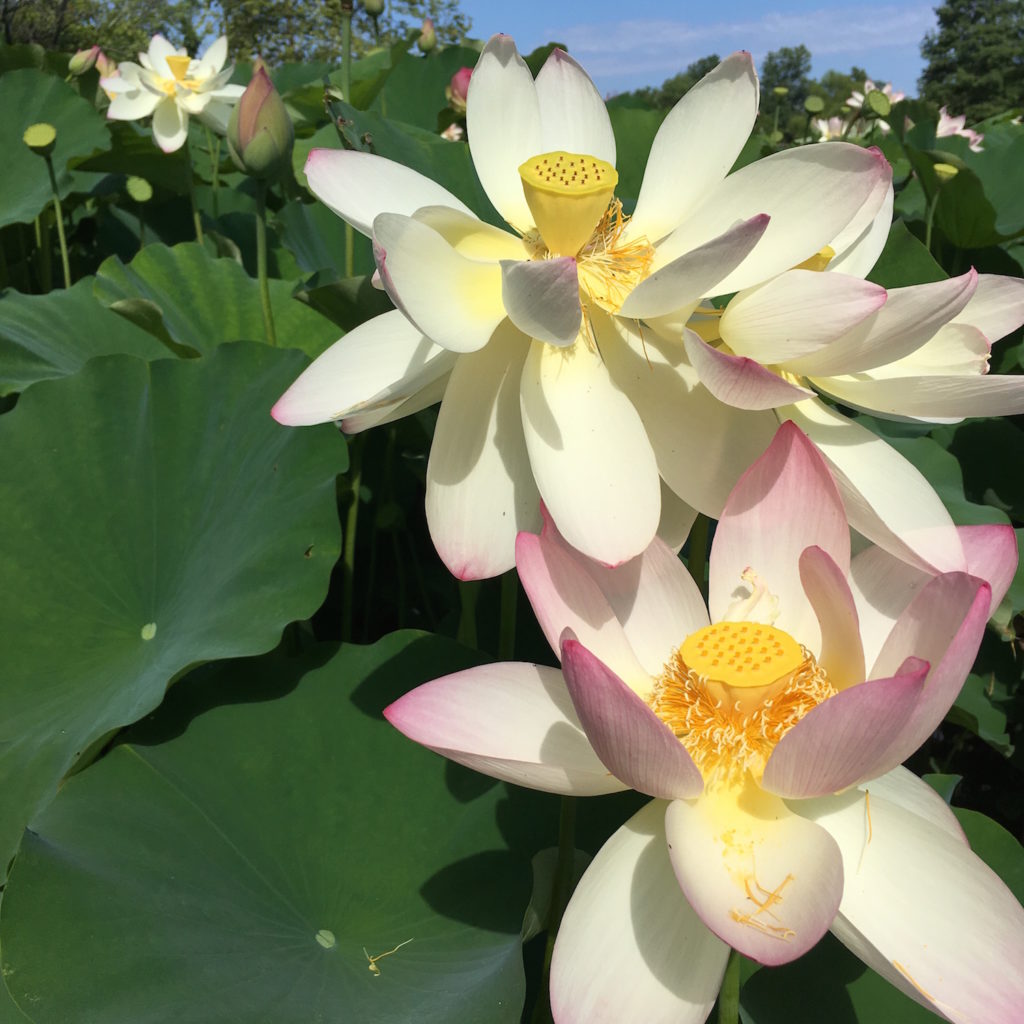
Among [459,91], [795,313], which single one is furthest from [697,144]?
[459,91]

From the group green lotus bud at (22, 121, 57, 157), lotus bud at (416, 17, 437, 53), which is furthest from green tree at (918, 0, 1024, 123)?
green lotus bud at (22, 121, 57, 157)

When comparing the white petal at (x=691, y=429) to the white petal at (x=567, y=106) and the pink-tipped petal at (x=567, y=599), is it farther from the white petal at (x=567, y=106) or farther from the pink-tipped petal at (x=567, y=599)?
the white petal at (x=567, y=106)

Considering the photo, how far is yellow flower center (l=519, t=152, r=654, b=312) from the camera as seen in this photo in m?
0.67

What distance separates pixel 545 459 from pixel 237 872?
0.51m

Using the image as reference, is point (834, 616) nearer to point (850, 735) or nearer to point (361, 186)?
point (850, 735)

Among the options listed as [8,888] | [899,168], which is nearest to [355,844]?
[8,888]

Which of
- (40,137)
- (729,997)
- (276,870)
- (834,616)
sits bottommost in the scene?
(276,870)

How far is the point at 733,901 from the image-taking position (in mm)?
501

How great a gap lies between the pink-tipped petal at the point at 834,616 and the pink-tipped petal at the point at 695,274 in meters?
0.17

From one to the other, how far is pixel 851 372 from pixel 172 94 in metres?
2.04

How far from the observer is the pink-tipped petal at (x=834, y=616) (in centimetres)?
57

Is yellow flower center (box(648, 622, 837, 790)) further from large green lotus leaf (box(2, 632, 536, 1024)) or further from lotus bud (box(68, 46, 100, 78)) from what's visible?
lotus bud (box(68, 46, 100, 78))

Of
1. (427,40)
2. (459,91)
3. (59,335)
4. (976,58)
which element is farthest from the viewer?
(976,58)

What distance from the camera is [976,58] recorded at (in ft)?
82.8
